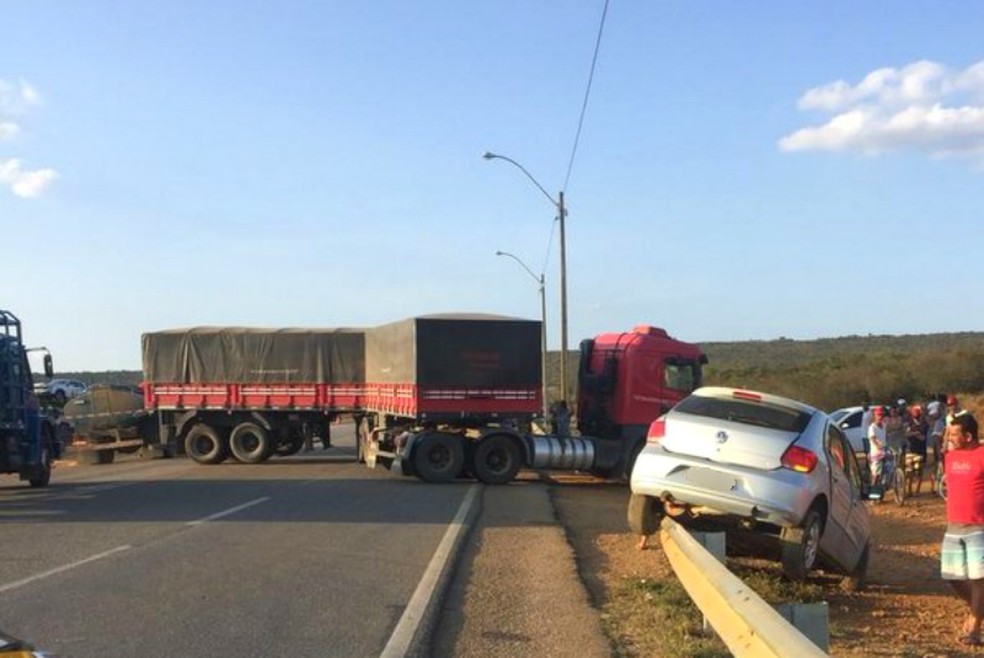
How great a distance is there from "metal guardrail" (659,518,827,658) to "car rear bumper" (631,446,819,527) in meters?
1.69

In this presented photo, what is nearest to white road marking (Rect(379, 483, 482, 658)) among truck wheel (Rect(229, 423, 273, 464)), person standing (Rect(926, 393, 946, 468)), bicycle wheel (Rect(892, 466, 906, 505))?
bicycle wheel (Rect(892, 466, 906, 505))

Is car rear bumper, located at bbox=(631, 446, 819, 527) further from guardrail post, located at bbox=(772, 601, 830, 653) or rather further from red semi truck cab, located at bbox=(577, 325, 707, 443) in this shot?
red semi truck cab, located at bbox=(577, 325, 707, 443)

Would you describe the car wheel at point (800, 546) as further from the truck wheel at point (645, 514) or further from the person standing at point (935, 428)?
the person standing at point (935, 428)

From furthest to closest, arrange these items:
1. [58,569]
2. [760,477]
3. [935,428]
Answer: [935,428]
[58,569]
[760,477]

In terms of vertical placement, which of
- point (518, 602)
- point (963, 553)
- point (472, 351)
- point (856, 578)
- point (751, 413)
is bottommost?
point (856, 578)

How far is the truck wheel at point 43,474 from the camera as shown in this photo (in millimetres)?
19355

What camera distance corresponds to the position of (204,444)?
26.1 m

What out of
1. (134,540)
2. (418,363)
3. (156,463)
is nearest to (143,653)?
(134,540)

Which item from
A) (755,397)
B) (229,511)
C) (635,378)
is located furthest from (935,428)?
(229,511)

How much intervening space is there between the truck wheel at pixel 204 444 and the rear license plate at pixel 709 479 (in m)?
18.9

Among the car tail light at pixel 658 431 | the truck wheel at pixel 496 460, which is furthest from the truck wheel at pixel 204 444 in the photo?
the car tail light at pixel 658 431

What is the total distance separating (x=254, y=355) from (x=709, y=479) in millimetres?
18446

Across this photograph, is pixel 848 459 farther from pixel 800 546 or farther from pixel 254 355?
pixel 254 355

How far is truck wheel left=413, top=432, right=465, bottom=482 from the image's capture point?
798 inches
